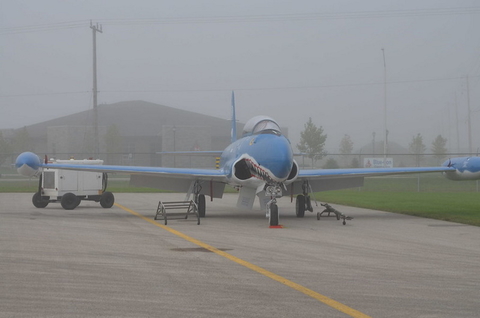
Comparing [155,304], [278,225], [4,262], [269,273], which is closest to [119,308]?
[155,304]

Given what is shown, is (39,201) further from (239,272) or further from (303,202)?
(239,272)

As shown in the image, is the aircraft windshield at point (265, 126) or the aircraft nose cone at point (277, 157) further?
the aircraft windshield at point (265, 126)

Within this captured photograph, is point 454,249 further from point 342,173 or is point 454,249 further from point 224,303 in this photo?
point 342,173

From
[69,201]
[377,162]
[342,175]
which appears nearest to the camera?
[342,175]

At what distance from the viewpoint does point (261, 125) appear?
1827cm

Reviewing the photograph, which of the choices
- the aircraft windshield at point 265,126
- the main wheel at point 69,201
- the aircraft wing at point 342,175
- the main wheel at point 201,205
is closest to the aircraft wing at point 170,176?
the main wheel at point 201,205

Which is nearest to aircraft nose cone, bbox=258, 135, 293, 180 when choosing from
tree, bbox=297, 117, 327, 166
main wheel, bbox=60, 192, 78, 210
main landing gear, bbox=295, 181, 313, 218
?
main landing gear, bbox=295, 181, 313, 218

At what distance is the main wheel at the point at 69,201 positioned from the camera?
23.5 meters

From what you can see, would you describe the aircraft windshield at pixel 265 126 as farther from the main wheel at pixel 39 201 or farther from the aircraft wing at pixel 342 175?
the main wheel at pixel 39 201

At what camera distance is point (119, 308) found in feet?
20.6

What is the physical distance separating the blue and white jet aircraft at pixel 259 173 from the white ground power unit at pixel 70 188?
3006mm

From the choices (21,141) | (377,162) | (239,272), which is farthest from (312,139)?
(239,272)

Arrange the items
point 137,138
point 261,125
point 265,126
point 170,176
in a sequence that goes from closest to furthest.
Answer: point 265,126 < point 261,125 < point 170,176 < point 137,138

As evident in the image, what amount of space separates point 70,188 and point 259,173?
1049 centimetres
